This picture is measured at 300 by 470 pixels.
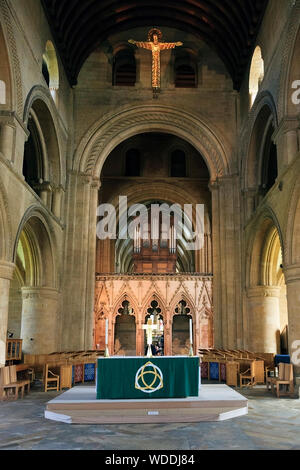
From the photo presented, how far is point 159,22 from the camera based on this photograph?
1823cm

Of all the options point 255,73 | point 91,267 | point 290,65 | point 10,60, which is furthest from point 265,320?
point 10,60

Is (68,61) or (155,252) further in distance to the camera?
(155,252)

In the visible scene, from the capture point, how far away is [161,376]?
7551mm

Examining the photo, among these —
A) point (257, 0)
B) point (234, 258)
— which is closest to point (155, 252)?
point (234, 258)

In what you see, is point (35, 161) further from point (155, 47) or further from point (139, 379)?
point (139, 379)

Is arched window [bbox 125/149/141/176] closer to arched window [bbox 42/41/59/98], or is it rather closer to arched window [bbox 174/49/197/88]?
arched window [bbox 174/49/197/88]

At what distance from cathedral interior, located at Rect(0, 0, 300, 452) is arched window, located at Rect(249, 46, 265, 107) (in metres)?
0.05

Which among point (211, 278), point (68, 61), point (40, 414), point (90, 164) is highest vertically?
point (68, 61)

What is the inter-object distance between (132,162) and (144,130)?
5.53 m

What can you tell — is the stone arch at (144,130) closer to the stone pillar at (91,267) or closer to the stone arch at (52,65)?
the stone pillar at (91,267)

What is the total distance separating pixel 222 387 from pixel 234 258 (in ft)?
27.9

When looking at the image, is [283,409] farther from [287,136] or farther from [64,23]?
[64,23]

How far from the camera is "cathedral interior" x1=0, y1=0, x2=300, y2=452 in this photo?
14.6 meters

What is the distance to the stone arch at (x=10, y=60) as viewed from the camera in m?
10.7
